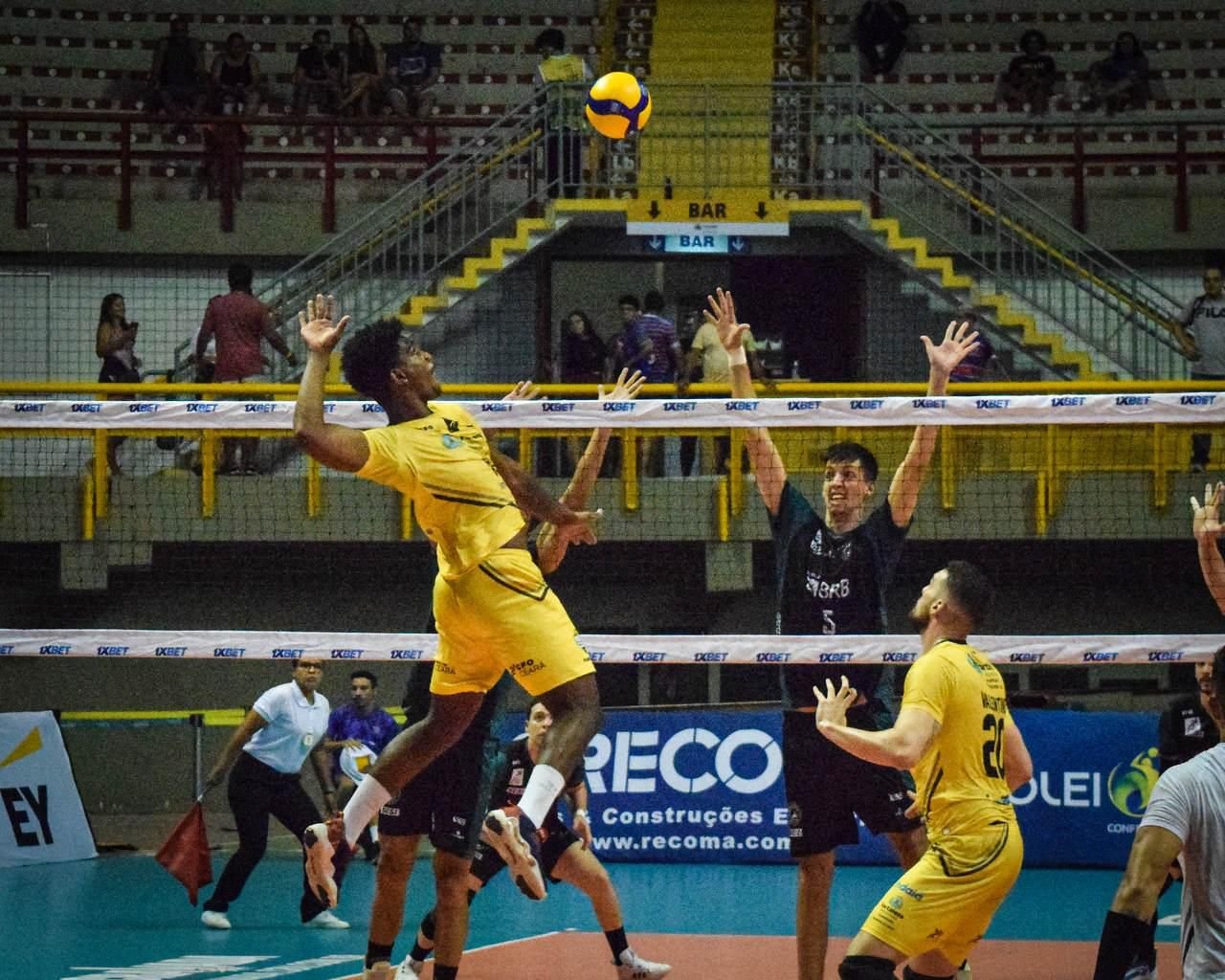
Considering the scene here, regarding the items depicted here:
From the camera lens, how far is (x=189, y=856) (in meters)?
12.1

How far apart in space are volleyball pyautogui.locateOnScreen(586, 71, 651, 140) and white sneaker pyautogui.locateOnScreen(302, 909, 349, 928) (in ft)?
24.2

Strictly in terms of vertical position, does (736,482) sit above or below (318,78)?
Result: below

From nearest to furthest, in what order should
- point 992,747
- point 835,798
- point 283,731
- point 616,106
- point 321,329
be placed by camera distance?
point 992,747 → point 321,329 → point 835,798 → point 283,731 → point 616,106

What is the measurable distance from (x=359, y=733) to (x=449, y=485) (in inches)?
337

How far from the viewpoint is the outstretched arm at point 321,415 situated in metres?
6.94

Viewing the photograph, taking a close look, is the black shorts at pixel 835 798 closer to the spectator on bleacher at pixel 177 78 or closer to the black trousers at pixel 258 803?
the black trousers at pixel 258 803

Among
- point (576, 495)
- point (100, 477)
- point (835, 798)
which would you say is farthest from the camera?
point (100, 477)

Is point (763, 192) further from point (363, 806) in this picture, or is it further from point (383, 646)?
point (363, 806)

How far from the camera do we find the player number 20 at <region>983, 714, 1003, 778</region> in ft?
22.0

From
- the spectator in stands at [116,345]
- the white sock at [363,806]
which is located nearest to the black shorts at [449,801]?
the white sock at [363,806]

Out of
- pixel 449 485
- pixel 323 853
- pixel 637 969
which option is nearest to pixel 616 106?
pixel 637 969

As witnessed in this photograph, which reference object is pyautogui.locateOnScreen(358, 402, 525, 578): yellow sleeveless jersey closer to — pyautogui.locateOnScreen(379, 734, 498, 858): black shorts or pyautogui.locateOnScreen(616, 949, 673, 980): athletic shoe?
pyautogui.locateOnScreen(379, 734, 498, 858): black shorts

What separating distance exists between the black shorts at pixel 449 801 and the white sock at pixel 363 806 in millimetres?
424

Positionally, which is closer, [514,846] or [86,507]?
[514,846]
